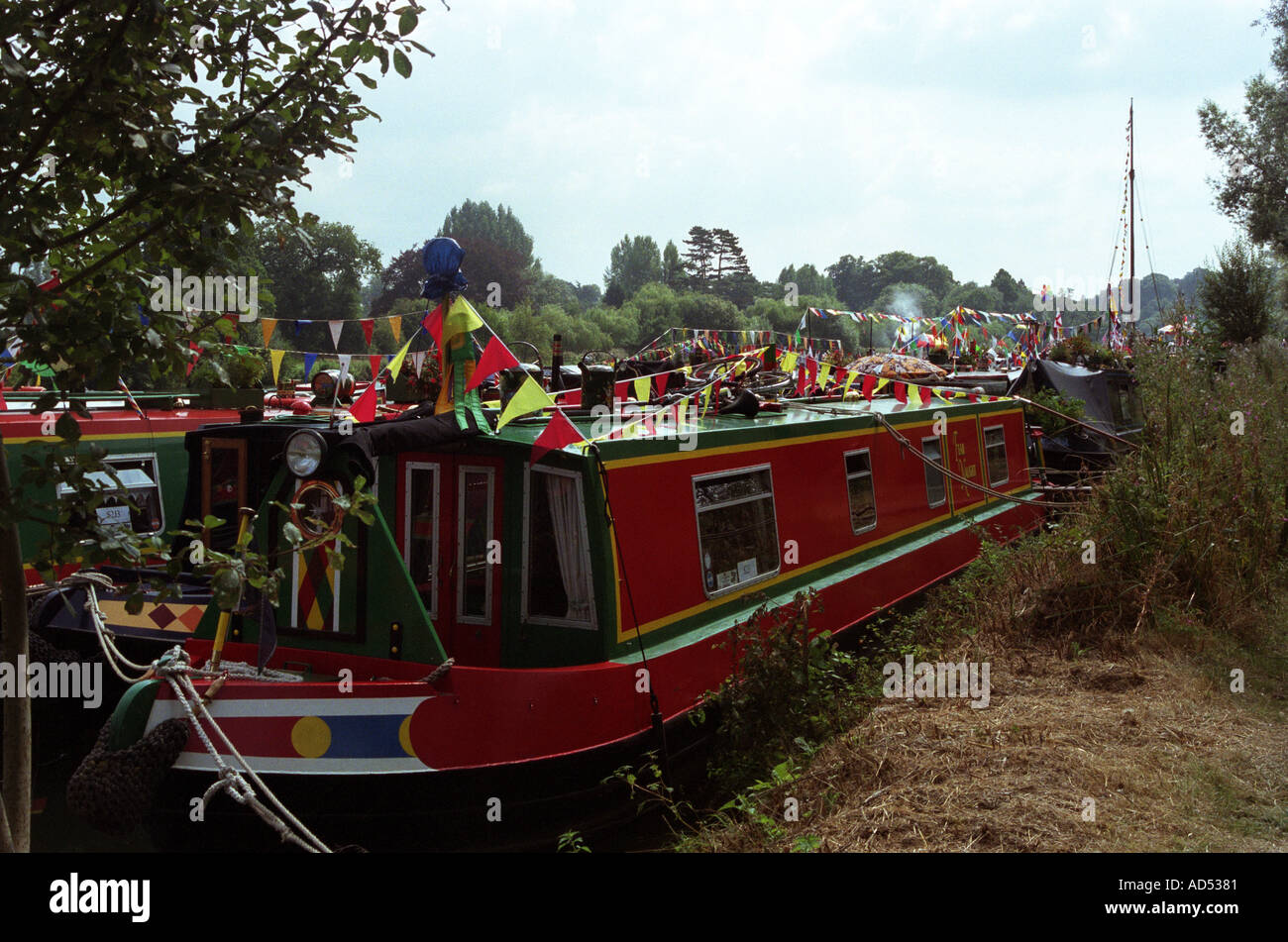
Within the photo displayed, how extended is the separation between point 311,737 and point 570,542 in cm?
171

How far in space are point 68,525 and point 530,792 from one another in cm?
336

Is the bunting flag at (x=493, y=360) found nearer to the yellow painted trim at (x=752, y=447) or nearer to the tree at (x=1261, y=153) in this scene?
the yellow painted trim at (x=752, y=447)

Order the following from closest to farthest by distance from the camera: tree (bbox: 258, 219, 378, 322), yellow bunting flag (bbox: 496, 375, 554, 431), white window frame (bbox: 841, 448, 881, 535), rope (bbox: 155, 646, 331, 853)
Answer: rope (bbox: 155, 646, 331, 853), yellow bunting flag (bbox: 496, 375, 554, 431), white window frame (bbox: 841, 448, 881, 535), tree (bbox: 258, 219, 378, 322)

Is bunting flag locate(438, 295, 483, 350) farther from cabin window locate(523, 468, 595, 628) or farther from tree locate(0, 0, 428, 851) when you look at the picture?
tree locate(0, 0, 428, 851)

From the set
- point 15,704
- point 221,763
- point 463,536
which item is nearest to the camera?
point 15,704

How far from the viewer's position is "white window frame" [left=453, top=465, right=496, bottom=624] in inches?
225

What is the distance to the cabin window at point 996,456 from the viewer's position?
37.8 ft

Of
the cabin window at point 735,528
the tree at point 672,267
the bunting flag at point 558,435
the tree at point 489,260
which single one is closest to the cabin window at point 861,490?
the cabin window at point 735,528

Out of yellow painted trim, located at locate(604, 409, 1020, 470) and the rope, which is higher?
yellow painted trim, located at locate(604, 409, 1020, 470)

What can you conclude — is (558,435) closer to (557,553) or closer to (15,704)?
(557,553)

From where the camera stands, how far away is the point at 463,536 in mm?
5770

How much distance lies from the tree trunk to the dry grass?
111 inches

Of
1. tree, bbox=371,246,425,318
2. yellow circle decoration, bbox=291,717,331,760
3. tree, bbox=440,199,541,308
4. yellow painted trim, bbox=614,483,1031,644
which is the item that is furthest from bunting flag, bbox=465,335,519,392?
tree, bbox=371,246,425,318

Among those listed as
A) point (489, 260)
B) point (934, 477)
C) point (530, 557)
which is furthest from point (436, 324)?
point (489, 260)
